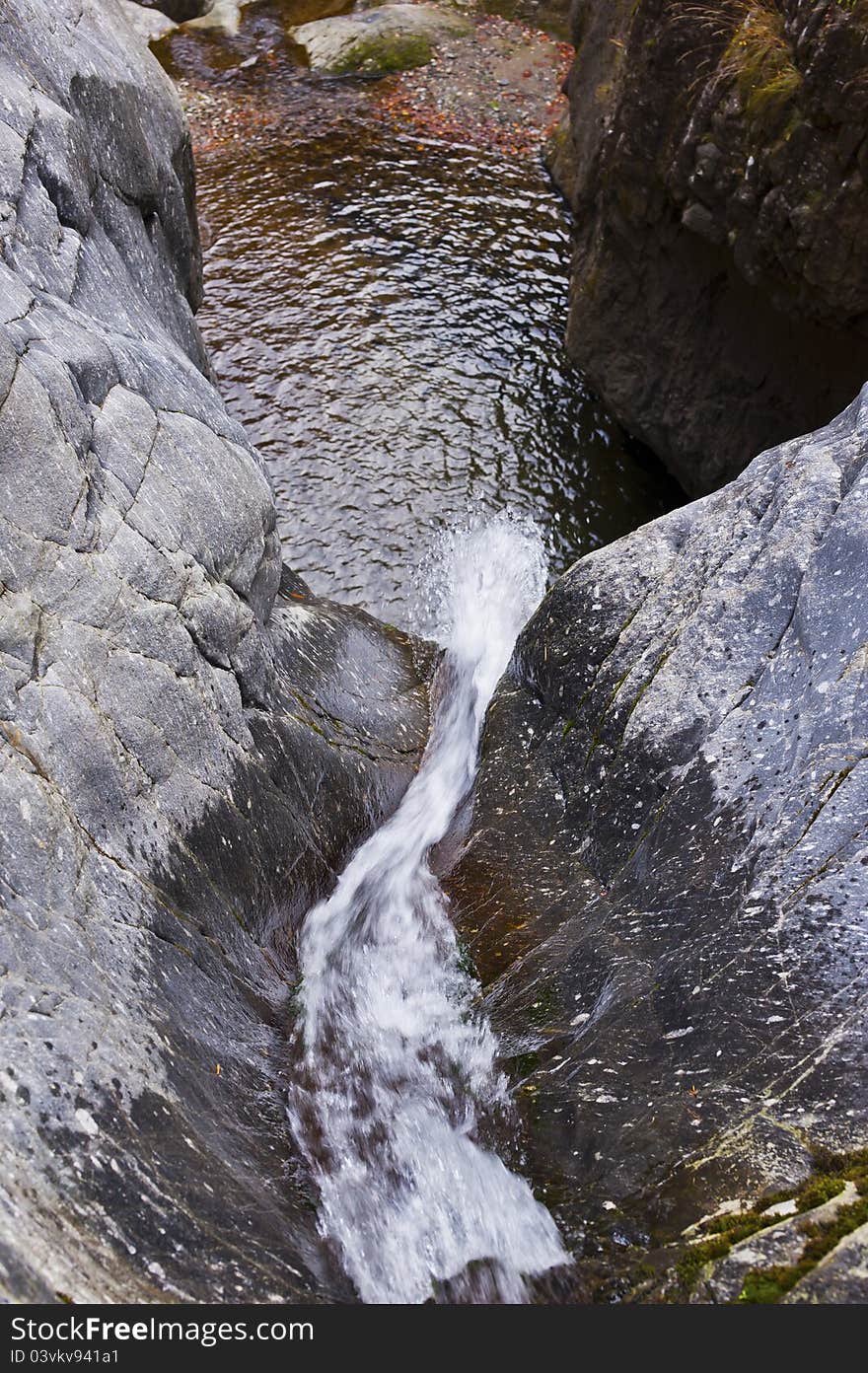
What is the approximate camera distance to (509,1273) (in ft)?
16.0

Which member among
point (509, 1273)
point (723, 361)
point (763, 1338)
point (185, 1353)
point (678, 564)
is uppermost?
point (723, 361)

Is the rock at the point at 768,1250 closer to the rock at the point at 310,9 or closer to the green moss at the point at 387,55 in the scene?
the green moss at the point at 387,55

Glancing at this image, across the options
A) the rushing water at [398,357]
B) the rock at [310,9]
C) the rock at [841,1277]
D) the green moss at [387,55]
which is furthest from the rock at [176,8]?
the rock at [841,1277]

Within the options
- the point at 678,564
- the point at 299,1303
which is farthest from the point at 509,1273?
the point at 678,564

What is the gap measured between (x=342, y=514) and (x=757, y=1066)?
7.79m

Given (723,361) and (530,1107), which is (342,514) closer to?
(723,361)

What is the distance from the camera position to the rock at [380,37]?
1922 cm

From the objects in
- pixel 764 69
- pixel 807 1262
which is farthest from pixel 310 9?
pixel 807 1262

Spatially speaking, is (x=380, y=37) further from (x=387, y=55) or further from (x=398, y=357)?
(x=398, y=357)

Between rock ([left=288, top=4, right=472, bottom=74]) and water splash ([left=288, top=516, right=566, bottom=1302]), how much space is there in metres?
16.4

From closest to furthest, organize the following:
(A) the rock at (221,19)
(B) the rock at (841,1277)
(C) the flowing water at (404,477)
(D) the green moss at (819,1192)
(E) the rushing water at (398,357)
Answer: (B) the rock at (841,1277)
(D) the green moss at (819,1192)
(C) the flowing water at (404,477)
(E) the rushing water at (398,357)
(A) the rock at (221,19)

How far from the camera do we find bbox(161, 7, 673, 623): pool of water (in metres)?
11.1

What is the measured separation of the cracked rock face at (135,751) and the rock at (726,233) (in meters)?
5.00

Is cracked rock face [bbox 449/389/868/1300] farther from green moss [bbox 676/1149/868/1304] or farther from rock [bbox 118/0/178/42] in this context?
rock [bbox 118/0/178/42]
